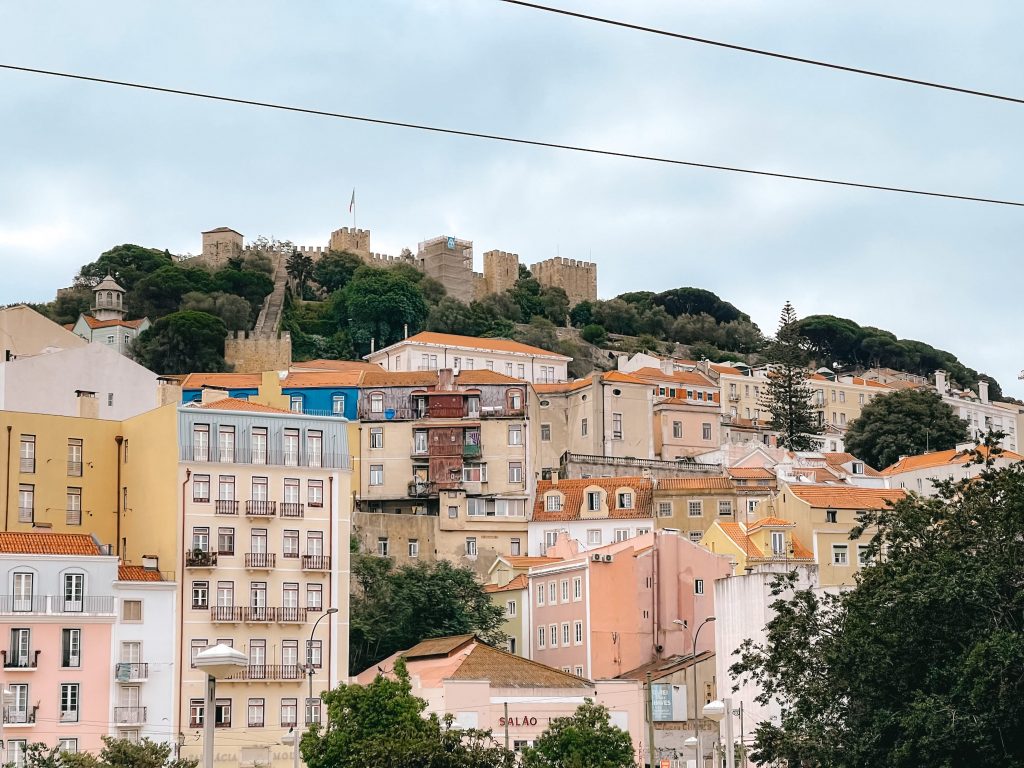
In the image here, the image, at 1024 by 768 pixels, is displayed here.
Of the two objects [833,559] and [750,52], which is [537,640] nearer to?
[833,559]

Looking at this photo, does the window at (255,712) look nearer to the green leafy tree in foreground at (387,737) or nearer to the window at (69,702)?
the window at (69,702)

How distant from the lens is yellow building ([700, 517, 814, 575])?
233 feet

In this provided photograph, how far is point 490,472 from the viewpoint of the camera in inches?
3406

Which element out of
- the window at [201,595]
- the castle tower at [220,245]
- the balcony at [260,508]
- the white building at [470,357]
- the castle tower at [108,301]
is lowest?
the window at [201,595]

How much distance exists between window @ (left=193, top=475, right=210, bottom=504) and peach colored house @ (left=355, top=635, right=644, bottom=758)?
8.61 m

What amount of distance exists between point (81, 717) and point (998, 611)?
31644 millimetres

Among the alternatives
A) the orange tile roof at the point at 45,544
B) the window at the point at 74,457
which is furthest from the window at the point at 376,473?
the orange tile roof at the point at 45,544

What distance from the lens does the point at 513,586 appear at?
250 feet

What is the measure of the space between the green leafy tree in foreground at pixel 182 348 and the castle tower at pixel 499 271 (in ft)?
161

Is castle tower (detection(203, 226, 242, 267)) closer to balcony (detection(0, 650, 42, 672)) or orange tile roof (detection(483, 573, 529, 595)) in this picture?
orange tile roof (detection(483, 573, 529, 595))

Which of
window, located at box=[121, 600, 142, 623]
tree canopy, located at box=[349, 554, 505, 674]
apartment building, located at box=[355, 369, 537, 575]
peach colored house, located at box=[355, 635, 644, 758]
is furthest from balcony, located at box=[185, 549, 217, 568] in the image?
apartment building, located at box=[355, 369, 537, 575]

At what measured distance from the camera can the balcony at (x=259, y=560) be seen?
6116cm

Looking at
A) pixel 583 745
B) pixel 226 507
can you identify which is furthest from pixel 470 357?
pixel 583 745

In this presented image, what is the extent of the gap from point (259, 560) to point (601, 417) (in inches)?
1547
